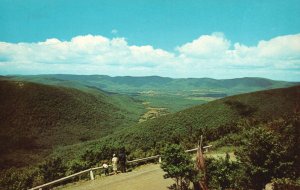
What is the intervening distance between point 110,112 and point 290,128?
105838mm

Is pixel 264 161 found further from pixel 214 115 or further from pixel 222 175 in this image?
pixel 214 115

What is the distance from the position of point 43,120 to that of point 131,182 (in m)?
74.5

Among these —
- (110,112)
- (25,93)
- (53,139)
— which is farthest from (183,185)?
(110,112)

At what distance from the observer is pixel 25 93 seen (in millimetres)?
99875

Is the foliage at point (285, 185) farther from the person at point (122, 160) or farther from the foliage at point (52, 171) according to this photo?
the foliage at point (52, 171)

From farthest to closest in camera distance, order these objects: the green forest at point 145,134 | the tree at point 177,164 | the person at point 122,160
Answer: the person at point 122,160
the tree at point 177,164
the green forest at point 145,134

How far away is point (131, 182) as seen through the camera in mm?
19406

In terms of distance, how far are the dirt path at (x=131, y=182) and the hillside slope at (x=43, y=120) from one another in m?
39.0

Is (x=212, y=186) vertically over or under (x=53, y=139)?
over

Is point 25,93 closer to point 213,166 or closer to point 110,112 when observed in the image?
point 110,112

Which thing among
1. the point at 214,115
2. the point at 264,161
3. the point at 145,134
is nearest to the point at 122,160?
the point at 264,161

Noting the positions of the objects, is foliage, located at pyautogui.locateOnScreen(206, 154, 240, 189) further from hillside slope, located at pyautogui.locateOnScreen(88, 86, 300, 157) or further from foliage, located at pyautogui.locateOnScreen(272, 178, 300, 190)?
hillside slope, located at pyautogui.locateOnScreen(88, 86, 300, 157)

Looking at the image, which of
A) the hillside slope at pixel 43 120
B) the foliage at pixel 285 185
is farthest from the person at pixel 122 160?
the hillside slope at pixel 43 120

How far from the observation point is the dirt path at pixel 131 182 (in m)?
18.3
